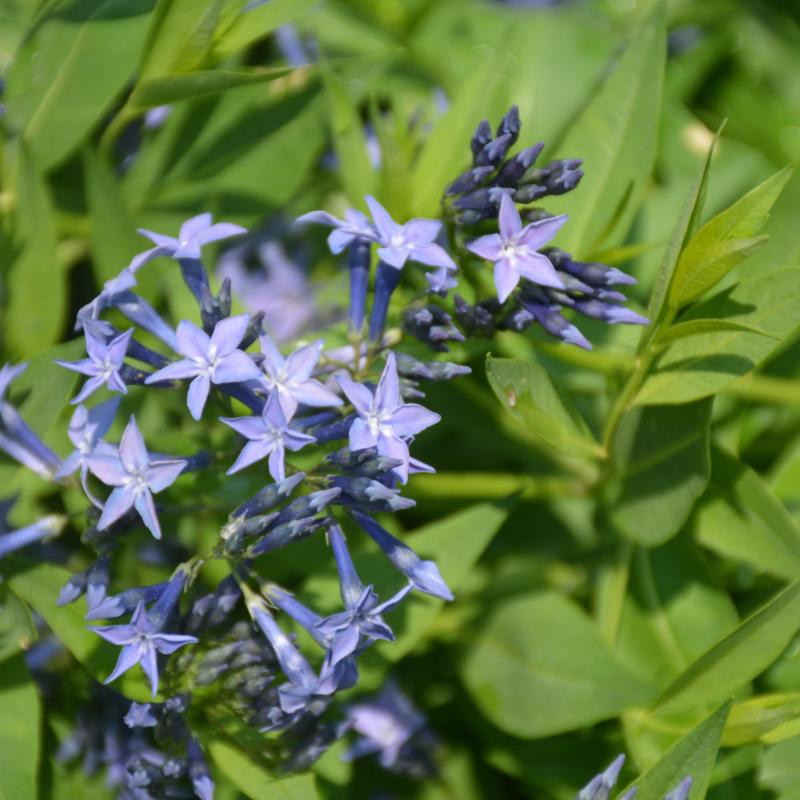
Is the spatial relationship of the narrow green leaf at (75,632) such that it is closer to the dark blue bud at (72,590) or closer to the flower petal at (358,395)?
the dark blue bud at (72,590)

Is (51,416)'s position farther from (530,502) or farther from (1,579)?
(530,502)

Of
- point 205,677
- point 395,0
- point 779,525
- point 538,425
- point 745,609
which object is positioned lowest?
point 745,609

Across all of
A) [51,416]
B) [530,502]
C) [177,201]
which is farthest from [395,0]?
[51,416]

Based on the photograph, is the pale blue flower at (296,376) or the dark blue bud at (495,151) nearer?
the pale blue flower at (296,376)

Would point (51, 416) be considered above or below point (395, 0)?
below

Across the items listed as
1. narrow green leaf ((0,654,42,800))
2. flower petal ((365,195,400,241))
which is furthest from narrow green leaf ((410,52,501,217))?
narrow green leaf ((0,654,42,800))

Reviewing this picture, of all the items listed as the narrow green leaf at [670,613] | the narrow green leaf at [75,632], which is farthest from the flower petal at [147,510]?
the narrow green leaf at [670,613]
